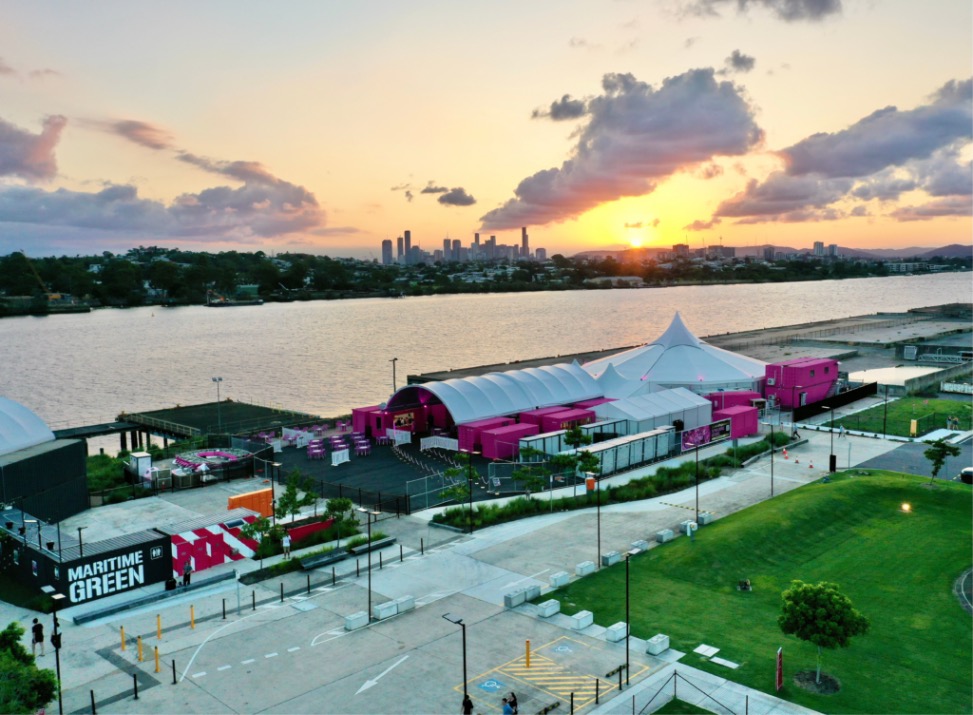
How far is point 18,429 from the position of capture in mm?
45719

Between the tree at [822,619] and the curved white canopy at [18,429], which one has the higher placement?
the curved white canopy at [18,429]

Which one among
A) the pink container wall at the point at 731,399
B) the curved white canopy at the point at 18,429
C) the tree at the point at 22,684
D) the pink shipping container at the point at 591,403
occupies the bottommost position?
the pink container wall at the point at 731,399

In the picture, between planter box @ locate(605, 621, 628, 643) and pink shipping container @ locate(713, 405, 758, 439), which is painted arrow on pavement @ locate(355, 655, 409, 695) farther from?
pink shipping container @ locate(713, 405, 758, 439)

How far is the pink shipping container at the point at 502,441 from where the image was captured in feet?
183

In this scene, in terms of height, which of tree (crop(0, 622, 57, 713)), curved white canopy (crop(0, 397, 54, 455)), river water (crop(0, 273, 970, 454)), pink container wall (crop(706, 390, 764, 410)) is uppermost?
curved white canopy (crop(0, 397, 54, 455))

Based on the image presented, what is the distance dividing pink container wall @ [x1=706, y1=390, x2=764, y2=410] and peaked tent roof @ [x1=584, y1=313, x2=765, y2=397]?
140 inches

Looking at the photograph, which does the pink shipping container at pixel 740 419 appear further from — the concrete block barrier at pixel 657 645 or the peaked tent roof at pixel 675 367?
the concrete block barrier at pixel 657 645

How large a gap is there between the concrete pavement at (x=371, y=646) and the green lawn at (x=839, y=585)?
1937 mm

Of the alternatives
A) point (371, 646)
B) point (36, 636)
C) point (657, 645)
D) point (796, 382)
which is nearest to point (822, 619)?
point (657, 645)

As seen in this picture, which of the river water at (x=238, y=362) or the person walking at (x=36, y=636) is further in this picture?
the river water at (x=238, y=362)

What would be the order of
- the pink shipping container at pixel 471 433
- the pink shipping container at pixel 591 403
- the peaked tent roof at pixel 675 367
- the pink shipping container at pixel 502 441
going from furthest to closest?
the peaked tent roof at pixel 675 367 → the pink shipping container at pixel 591 403 → the pink shipping container at pixel 471 433 → the pink shipping container at pixel 502 441

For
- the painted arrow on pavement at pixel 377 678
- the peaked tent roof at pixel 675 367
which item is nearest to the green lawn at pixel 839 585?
the painted arrow on pavement at pixel 377 678

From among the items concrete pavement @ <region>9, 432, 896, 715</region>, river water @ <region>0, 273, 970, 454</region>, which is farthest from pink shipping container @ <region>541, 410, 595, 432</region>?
river water @ <region>0, 273, 970, 454</region>

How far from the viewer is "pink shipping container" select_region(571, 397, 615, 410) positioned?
67000 mm
